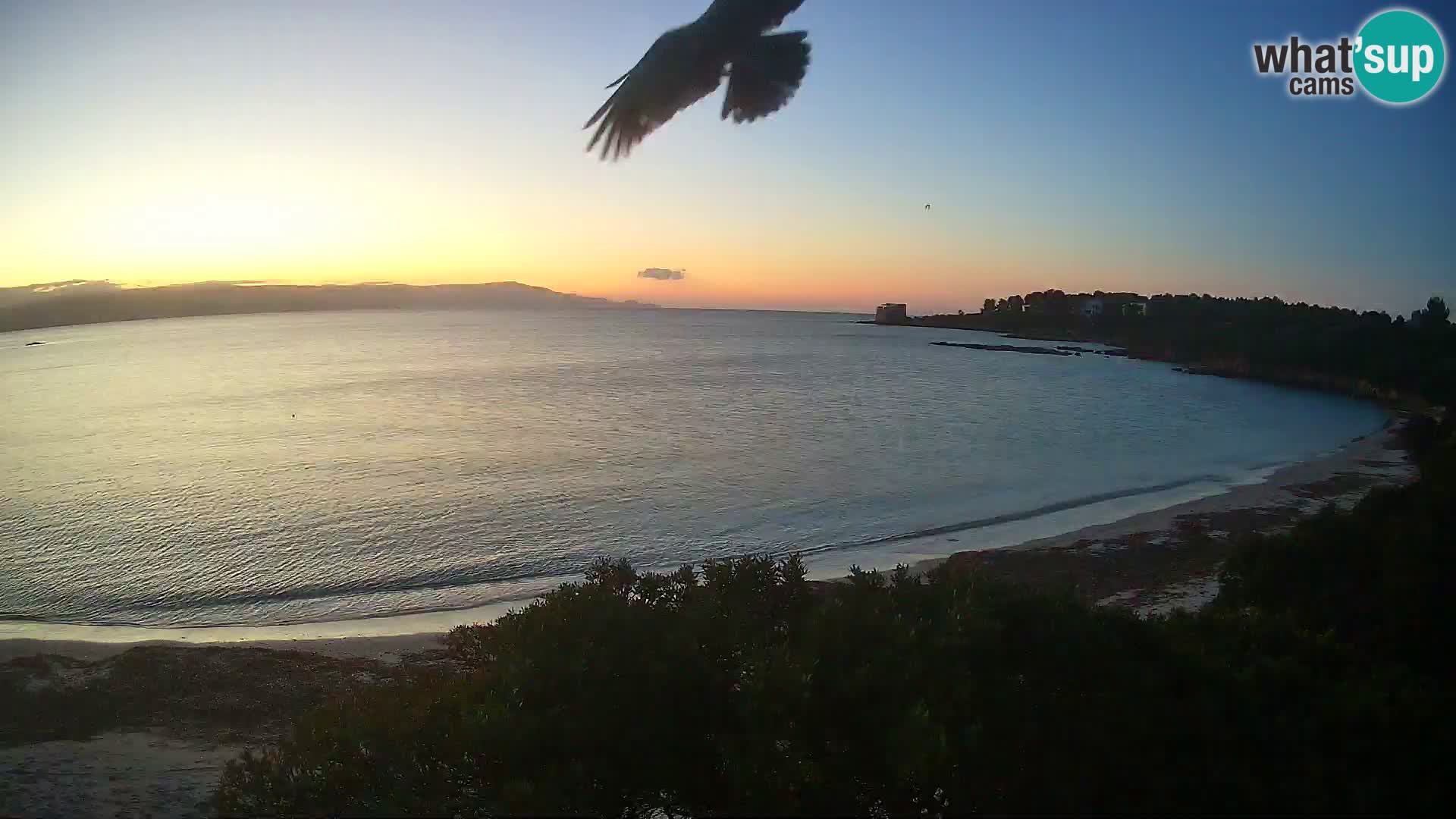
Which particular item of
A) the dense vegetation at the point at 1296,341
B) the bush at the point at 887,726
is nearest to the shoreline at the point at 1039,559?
the bush at the point at 887,726

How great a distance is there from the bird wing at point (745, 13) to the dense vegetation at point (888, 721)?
305 cm

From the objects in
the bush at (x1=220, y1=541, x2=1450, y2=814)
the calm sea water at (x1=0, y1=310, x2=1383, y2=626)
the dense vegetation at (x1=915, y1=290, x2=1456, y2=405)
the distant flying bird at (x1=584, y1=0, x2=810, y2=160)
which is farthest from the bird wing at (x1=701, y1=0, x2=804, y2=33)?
the dense vegetation at (x1=915, y1=290, x2=1456, y2=405)

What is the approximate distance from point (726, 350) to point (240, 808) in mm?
97001

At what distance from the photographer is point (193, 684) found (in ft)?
33.4

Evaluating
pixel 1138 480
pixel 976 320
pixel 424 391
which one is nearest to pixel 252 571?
pixel 1138 480

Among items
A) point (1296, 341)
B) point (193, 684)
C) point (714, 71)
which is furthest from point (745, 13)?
point (1296, 341)

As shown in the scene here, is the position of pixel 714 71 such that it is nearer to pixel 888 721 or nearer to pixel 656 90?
pixel 656 90

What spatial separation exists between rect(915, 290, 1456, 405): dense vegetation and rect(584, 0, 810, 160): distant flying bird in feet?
157

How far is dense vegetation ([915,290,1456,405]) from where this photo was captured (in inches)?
2007

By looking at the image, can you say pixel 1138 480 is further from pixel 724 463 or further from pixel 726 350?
pixel 726 350

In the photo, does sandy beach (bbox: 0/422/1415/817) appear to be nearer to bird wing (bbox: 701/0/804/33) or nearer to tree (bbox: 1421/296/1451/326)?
bird wing (bbox: 701/0/804/33)

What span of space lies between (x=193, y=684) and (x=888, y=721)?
10224 millimetres

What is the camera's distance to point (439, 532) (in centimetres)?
1902

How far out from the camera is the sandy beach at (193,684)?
7480mm
